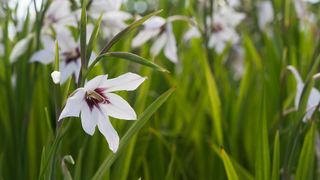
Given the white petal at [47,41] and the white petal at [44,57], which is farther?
the white petal at [47,41]

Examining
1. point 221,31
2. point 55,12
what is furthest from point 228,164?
point 221,31

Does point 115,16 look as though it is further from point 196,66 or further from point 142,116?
point 196,66

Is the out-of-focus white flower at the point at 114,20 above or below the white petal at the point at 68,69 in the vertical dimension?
above

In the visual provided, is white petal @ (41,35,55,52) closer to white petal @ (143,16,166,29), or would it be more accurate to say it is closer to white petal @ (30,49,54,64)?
white petal @ (30,49,54,64)

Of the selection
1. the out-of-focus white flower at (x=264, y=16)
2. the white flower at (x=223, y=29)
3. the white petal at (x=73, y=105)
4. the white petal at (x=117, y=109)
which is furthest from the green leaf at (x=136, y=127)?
the out-of-focus white flower at (x=264, y=16)

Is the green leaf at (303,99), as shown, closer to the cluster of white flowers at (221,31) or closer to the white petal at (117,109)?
the white petal at (117,109)

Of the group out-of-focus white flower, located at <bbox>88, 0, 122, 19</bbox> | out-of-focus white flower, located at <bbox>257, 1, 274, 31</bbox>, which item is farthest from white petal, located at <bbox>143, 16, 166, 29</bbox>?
out-of-focus white flower, located at <bbox>257, 1, 274, 31</bbox>

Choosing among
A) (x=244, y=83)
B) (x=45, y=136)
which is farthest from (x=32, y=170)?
(x=244, y=83)
